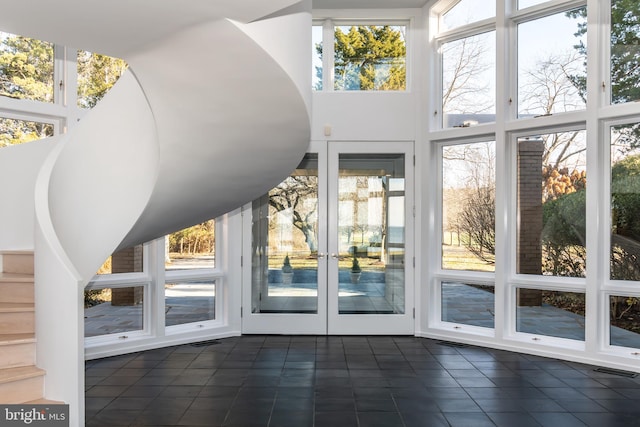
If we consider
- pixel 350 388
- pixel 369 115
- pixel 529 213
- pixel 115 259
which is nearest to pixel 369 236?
pixel 369 115

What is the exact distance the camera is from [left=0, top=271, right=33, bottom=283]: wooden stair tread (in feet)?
10.9

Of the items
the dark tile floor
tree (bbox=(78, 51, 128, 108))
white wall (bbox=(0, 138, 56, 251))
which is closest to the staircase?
white wall (bbox=(0, 138, 56, 251))

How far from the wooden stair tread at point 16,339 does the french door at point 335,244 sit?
2.86 metres

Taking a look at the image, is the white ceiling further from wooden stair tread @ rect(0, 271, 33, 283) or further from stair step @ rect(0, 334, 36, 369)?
stair step @ rect(0, 334, 36, 369)

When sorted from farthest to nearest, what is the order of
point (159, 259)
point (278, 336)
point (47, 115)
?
point (278, 336) → point (159, 259) → point (47, 115)

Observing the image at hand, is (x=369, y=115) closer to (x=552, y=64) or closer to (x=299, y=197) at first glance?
(x=299, y=197)

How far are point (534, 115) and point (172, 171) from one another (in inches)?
135

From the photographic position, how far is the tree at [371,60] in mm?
5828

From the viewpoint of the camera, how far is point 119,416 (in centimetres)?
332

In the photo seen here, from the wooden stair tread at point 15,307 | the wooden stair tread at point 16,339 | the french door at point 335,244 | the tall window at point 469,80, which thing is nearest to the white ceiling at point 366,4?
the tall window at point 469,80

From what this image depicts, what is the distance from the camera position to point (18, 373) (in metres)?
2.80

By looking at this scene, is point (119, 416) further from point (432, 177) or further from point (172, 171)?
point (432, 177)

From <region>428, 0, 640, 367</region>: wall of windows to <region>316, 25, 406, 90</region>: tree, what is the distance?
15.8 inches

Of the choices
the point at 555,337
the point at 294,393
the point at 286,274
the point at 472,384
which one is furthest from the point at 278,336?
the point at 555,337
